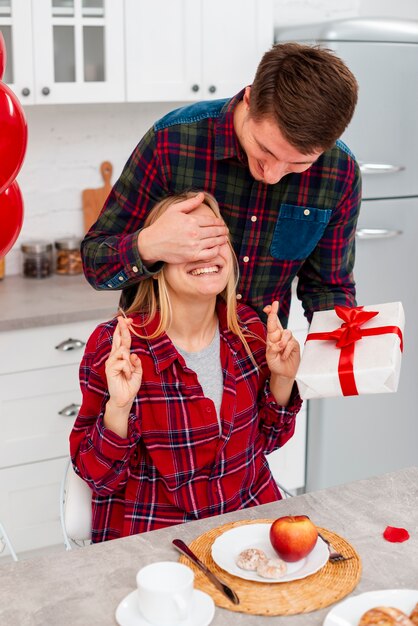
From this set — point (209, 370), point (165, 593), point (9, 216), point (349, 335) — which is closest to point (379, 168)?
point (209, 370)

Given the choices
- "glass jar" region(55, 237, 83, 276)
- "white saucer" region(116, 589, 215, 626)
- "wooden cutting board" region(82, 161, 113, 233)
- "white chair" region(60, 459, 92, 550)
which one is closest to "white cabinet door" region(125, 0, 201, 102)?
"wooden cutting board" region(82, 161, 113, 233)

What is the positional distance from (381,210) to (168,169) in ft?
4.69

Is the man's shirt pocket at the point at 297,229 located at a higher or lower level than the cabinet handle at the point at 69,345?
higher

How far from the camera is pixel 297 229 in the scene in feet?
6.71

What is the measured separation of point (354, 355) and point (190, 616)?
0.55 m


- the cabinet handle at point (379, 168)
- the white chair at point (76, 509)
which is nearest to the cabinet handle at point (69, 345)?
the white chair at point (76, 509)

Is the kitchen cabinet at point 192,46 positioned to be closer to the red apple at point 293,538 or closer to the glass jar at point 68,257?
the glass jar at point 68,257

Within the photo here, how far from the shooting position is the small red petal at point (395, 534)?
4.97 ft

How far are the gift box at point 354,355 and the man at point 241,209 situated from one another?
29 cm

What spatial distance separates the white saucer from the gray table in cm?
2

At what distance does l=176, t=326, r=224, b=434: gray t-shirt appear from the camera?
189cm

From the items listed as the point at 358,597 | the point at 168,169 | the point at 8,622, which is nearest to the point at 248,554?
the point at 358,597

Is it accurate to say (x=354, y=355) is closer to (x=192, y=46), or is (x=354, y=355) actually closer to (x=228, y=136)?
(x=228, y=136)

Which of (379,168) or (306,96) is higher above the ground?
(306,96)
